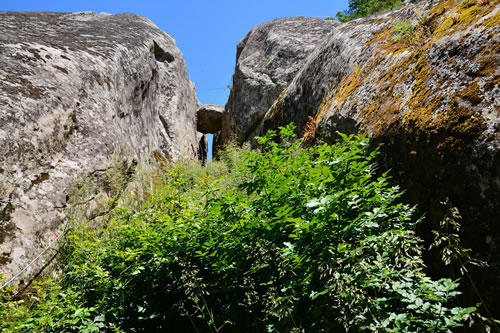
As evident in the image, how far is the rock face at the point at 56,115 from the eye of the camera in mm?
4086

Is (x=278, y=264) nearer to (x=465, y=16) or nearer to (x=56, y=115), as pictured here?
(x=465, y=16)

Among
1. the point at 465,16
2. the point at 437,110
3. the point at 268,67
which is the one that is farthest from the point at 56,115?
the point at 268,67

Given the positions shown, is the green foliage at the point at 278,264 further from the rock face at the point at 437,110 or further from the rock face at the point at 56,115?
the rock face at the point at 56,115

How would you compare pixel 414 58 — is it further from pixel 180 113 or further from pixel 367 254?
pixel 180 113

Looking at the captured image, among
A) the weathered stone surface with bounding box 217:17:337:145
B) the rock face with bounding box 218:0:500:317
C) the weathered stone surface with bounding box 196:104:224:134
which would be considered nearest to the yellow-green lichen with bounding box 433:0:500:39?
the rock face with bounding box 218:0:500:317

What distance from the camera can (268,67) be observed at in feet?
44.6

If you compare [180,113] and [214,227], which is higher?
[180,113]

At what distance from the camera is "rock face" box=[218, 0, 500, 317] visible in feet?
7.27

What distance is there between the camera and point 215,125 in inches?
857

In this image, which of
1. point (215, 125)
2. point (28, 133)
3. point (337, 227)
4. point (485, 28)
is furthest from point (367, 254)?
point (215, 125)

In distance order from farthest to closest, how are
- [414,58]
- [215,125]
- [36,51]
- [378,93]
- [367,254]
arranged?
[215,125], [36,51], [378,93], [414,58], [367,254]

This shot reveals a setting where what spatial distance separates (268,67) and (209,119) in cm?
863

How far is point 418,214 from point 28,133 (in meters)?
4.84

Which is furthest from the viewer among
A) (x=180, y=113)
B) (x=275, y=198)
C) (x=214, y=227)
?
(x=180, y=113)
